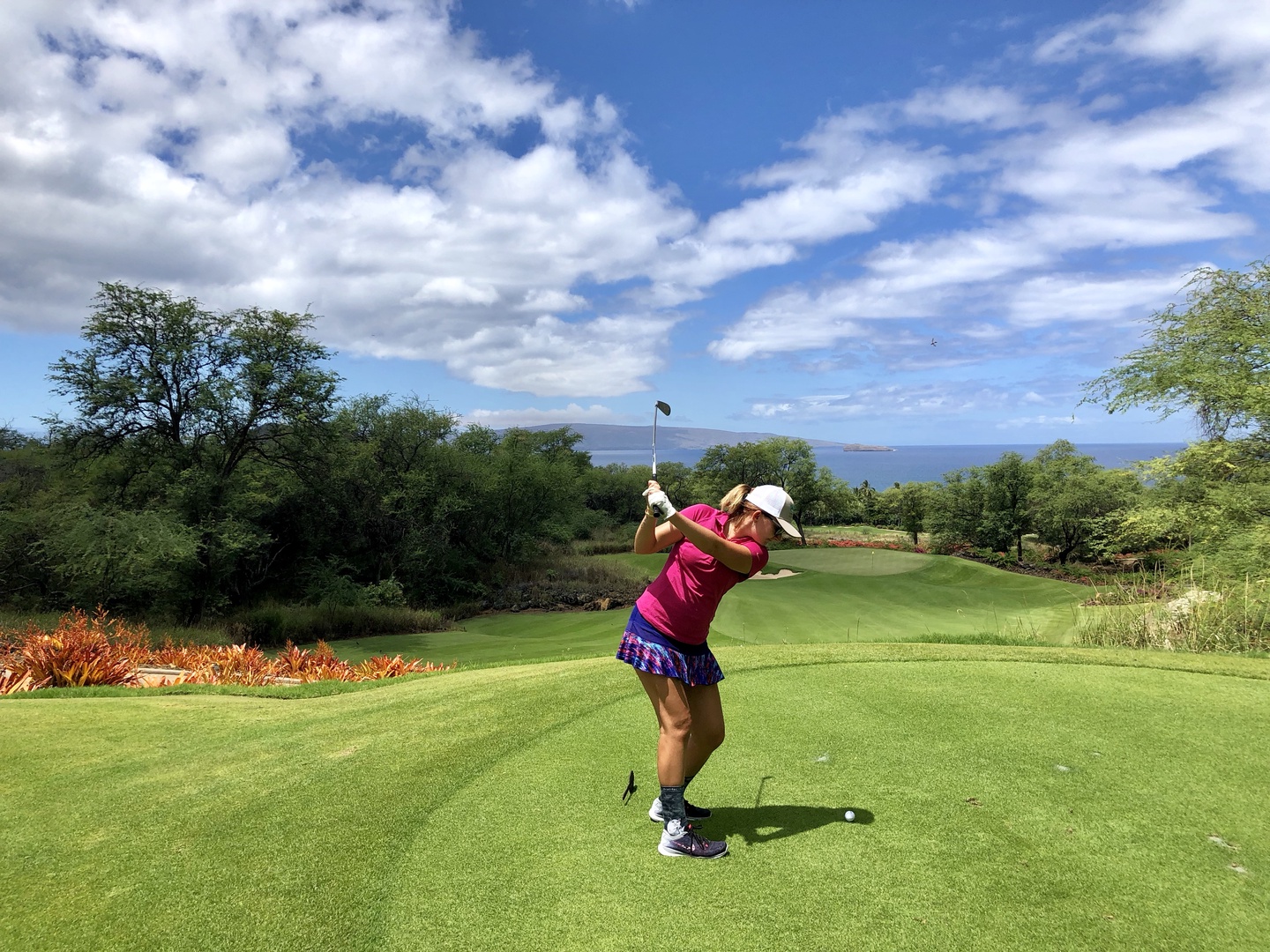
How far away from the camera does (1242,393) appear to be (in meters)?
15.3

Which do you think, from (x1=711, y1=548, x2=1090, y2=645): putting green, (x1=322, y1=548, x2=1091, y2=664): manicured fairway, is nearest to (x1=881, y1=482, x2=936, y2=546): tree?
(x1=711, y1=548, x2=1090, y2=645): putting green

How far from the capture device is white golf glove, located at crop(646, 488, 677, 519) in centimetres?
302

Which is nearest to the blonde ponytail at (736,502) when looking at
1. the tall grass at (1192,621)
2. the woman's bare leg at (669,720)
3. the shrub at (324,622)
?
the woman's bare leg at (669,720)

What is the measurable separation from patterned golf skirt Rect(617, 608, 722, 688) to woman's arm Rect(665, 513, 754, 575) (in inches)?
22.0

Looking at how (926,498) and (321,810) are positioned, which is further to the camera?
(926,498)

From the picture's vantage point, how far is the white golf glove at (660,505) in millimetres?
3018

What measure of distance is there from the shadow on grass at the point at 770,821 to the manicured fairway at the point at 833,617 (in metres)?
8.42

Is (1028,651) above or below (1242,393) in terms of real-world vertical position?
below

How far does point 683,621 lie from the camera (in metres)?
3.34

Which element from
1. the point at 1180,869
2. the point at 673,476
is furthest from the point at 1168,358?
the point at 673,476

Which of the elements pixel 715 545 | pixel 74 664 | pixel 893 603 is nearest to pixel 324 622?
pixel 74 664

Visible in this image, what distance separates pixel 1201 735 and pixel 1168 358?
17.7m

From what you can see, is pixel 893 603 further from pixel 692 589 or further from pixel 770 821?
pixel 692 589

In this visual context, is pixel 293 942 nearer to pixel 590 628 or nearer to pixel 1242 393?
pixel 590 628
